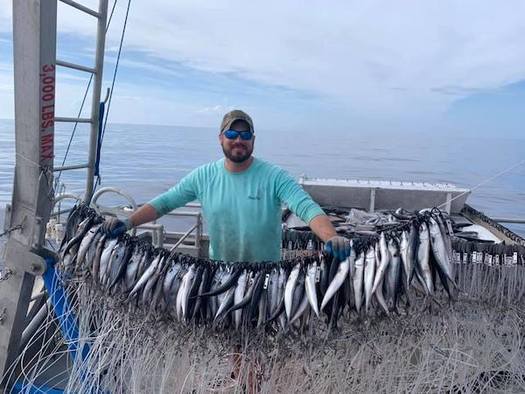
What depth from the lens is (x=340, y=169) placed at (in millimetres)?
27000

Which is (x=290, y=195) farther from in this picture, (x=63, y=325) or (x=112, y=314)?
(x=63, y=325)

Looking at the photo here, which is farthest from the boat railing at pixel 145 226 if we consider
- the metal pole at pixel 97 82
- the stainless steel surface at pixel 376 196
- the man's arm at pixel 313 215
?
the stainless steel surface at pixel 376 196

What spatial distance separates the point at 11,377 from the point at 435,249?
304cm

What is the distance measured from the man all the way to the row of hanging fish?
292 mm

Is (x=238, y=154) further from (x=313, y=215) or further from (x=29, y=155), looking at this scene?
(x=29, y=155)

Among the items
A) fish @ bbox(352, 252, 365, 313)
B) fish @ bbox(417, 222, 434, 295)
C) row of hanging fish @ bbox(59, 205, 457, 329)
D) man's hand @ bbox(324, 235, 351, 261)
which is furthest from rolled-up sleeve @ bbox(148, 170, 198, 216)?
fish @ bbox(417, 222, 434, 295)

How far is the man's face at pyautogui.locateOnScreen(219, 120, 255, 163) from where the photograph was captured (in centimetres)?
308

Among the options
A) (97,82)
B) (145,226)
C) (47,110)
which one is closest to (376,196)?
(145,226)

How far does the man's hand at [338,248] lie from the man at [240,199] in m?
0.44

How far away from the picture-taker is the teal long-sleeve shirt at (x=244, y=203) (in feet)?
10.3

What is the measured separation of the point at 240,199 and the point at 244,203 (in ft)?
0.12

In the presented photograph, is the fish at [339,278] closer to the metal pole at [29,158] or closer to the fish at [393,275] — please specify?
the fish at [393,275]

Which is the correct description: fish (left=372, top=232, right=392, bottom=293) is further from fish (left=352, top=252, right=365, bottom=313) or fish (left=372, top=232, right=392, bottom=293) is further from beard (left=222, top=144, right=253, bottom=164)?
beard (left=222, top=144, right=253, bottom=164)

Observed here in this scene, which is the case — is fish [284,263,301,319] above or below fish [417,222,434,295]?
below
